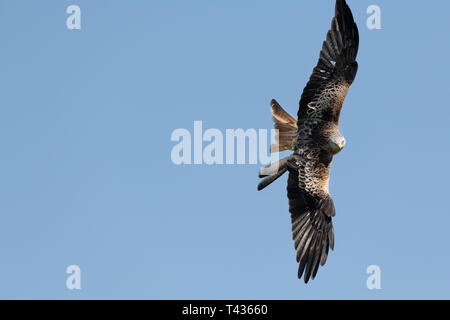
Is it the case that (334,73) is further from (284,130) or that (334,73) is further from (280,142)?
(280,142)

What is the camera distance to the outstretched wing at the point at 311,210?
1353 cm

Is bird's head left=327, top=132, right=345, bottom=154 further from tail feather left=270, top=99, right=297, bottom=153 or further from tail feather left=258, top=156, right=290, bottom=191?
tail feather left=258, top=156, right=290, bottom=191

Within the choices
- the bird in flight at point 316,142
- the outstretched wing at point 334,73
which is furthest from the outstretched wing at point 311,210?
the outstretched wing at point 334,73

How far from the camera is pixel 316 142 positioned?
1319 cm

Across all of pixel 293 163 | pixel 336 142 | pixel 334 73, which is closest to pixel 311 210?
A: pixel 293 163

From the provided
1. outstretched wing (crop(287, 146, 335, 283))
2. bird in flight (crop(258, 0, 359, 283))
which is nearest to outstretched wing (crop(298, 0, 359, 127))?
bird in flight (crop(258, 0, 359, 283))

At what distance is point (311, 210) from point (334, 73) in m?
2.36

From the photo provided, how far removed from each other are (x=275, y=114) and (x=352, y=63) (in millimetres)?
1505

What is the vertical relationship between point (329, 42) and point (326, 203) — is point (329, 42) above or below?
above
